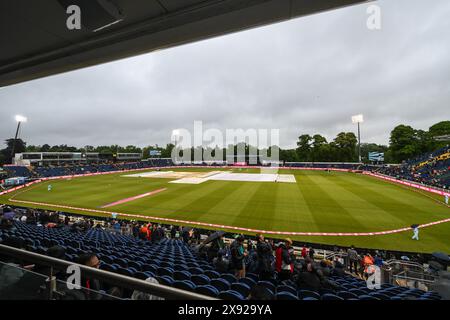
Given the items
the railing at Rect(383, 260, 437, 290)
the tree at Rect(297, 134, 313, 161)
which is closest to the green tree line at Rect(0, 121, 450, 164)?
the tree at Rect(297, 134, 313, 161)

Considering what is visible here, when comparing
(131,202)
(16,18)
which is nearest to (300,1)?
(16,18)

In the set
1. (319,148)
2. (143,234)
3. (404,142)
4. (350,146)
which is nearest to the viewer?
(143,234)

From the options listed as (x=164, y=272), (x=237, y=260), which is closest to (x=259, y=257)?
(x=237, y=260)

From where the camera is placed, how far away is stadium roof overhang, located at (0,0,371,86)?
3402 millimetres

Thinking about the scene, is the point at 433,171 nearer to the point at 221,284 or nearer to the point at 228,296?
the point at 221,284

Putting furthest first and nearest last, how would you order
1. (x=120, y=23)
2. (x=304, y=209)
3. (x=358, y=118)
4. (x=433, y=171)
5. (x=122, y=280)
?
(x=358, y=118) < (x=433, y=171) < (x=304, y=209) < (x=120, y=23) < (x=122, y=280)

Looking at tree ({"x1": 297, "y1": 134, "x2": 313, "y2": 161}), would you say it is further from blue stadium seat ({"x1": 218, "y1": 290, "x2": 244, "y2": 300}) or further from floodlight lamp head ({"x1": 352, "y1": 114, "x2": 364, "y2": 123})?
blue stadium seat ({"x1": 218, "y1": 290, "x2": 244, "y2": 300})

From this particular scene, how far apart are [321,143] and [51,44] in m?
98.9

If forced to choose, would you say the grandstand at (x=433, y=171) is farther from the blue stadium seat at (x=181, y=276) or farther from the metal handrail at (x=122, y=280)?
the metal handrail at (x=122, y=280)

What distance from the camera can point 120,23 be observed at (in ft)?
12.8
